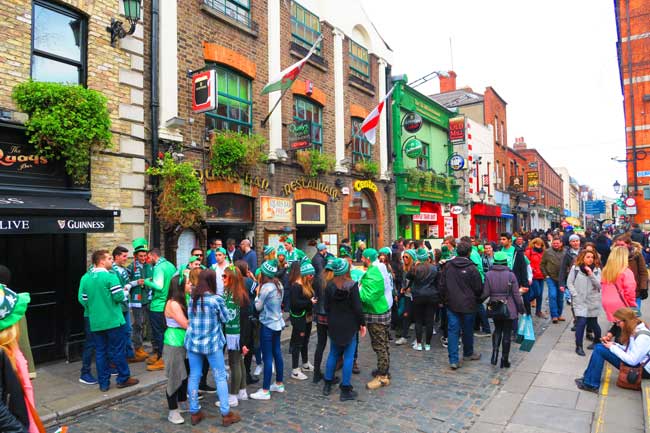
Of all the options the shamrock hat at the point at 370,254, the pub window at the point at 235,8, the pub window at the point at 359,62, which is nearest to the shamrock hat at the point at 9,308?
the shamrock hat at the point at 370,254

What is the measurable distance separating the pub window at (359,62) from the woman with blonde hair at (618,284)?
1202 cm

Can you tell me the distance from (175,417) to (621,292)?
641 cm

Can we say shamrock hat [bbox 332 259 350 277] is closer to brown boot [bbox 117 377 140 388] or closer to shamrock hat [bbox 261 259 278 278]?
shamrock hat [bbox 261 259 278 278]

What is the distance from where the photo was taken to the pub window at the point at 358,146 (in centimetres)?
1584

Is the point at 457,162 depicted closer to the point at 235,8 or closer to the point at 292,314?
the point at 235,8

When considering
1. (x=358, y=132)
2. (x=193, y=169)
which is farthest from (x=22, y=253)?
(x=358, y=132)

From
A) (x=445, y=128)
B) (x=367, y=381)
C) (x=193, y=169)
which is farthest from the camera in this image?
(x=445, y=128)

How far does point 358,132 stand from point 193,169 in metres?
7.31

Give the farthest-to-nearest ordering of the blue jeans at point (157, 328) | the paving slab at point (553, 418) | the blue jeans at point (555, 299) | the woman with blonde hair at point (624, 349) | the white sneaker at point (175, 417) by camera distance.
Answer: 1. the blue jeans at point (555, 299)
2. the blue jeans at point (157, 328)
3. the woman with blonde hair at point (624, 349)
4. the white sneaker at point (175, 417)
5. the paving slab at point (553, 418)

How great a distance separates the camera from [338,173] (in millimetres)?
14547

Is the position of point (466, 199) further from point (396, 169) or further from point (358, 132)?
point (358, 132)

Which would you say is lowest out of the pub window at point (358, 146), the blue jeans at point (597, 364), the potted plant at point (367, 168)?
the blue jeans at point (597, 364)

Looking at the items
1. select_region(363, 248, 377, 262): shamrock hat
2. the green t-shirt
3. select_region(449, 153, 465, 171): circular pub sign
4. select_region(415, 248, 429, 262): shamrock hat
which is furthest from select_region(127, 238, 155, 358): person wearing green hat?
select_region(449, 153, 465, 171): circular pub sign

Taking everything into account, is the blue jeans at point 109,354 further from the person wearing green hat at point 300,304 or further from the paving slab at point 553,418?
the paving slab at point 553,418
